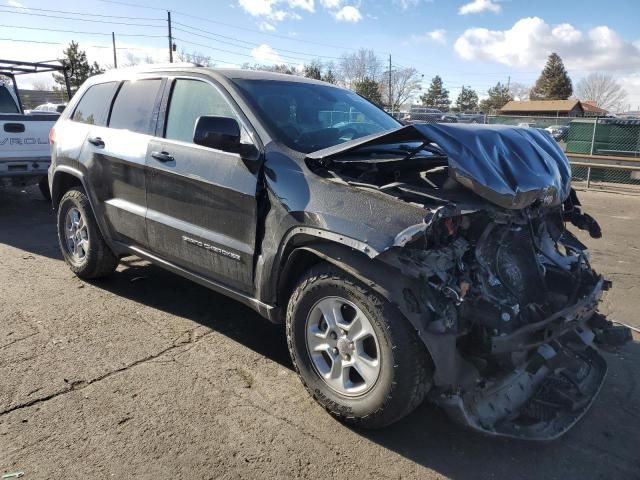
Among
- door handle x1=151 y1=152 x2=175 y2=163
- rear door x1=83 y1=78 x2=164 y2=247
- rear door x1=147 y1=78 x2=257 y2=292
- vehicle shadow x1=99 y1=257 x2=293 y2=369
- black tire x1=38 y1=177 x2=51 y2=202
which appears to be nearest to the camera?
rear door x1=147 y1=78 x2=257 y2=292

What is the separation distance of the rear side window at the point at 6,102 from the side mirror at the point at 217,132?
868cm

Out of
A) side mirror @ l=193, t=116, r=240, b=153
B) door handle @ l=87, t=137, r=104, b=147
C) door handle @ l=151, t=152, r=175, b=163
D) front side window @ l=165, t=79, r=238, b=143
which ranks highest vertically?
front side window @ l=165, t=79, r=238, b=143

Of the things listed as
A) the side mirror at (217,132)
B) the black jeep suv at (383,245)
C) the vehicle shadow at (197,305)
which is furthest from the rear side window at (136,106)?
the vehicle shadow at (197,305)

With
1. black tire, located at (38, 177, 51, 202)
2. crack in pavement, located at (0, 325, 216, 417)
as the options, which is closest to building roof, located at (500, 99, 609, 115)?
black tire, located at (38, 177, 51, 202)

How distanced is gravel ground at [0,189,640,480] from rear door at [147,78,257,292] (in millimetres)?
621

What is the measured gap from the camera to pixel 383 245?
2650mm

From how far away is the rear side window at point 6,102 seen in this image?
10055 mm

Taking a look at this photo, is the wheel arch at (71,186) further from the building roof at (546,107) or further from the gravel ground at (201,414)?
the building roof at (546,107)

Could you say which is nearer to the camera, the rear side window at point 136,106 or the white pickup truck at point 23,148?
the rear side window at point 136,106

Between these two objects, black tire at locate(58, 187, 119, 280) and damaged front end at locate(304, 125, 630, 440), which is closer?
damaged front end at locate(304, 125, 630, 440)

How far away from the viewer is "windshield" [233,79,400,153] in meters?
3.54

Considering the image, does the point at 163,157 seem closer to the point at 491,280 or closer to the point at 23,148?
the point at 491,280

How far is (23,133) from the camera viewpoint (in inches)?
332

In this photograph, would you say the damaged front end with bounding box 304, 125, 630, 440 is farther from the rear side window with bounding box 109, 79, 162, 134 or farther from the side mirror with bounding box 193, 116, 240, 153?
the rear side window with bounding box 109, 79, 162, 134
